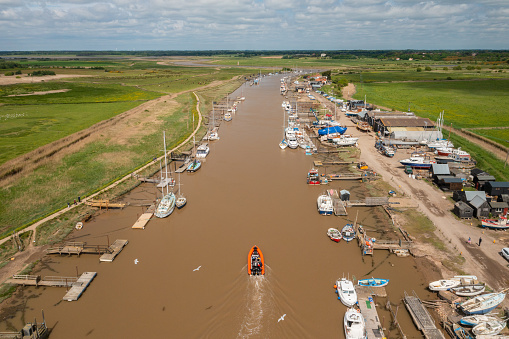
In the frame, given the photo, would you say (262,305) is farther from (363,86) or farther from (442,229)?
(363,86)

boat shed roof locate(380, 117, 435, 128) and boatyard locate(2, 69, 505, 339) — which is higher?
boat shed roof locate(380, 117, 435, 128)

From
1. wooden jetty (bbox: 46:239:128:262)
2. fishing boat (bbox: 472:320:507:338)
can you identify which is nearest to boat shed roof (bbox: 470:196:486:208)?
fishing boat (bbox: 472:320:507:338)

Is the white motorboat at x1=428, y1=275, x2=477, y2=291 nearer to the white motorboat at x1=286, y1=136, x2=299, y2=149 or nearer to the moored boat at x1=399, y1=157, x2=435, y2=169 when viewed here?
the moored boat at x1=399, y1=157, x2=435, y2=169

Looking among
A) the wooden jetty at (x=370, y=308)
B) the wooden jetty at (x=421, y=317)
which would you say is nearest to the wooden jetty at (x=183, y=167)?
the wooden jetty at (x=370, y=308)

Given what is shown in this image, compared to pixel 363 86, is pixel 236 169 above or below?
below

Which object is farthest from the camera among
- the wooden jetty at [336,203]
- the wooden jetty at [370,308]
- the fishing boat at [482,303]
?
the wooden jetty at [336,203]

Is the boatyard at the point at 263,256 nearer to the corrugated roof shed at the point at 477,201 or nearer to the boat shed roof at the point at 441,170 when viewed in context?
the boat shed roof at the point at 441,170

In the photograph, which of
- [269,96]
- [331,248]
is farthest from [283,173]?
[269,96]
